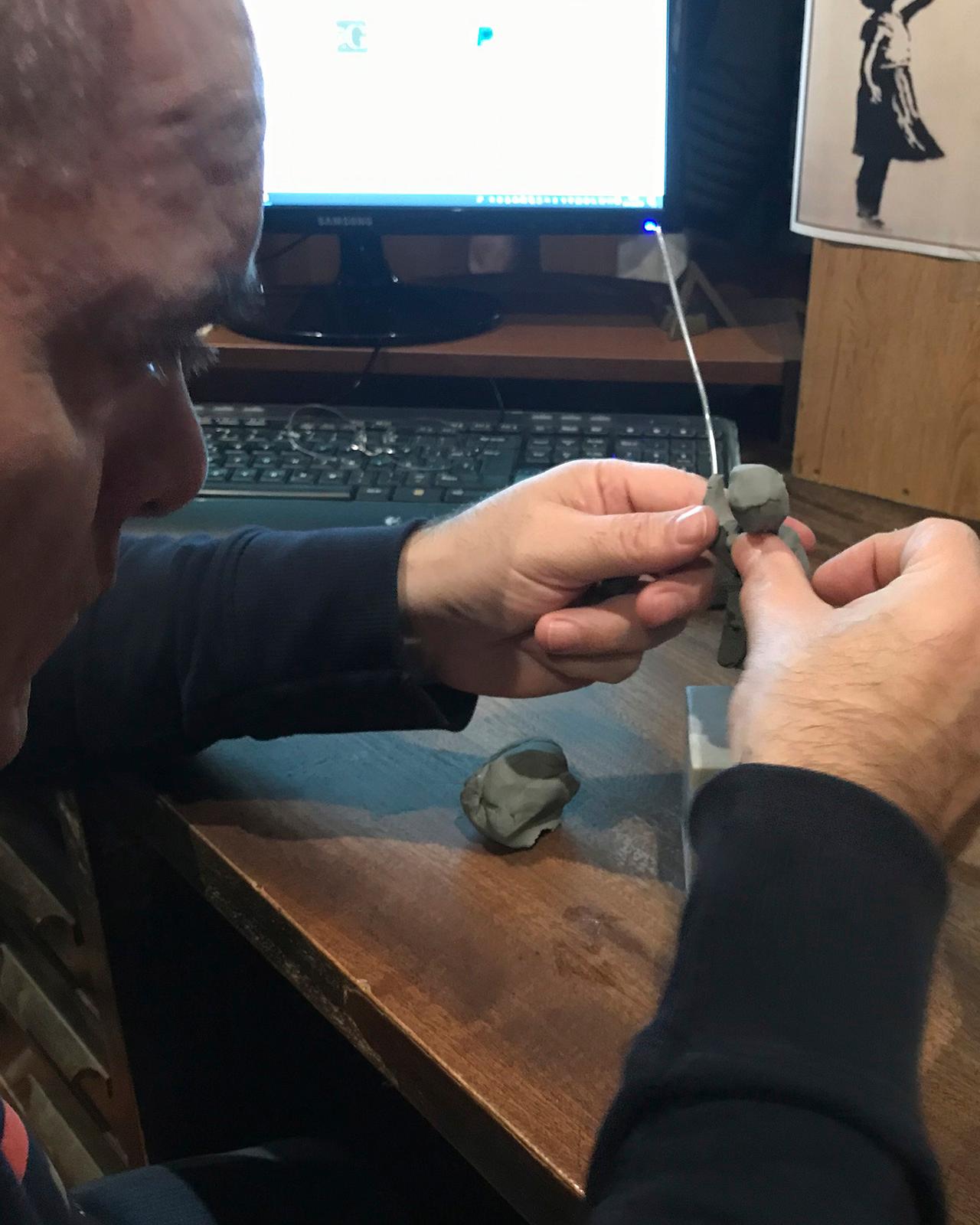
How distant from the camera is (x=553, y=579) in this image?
616 mm

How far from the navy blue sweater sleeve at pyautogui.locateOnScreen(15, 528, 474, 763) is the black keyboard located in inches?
6.0

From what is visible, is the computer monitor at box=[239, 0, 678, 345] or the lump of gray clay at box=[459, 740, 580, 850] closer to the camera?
the lump of gray clay at box=[459, 740, 580, 850]

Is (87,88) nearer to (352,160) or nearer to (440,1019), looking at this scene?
(440,1019)

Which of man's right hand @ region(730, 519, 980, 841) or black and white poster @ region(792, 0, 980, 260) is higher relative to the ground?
black and white poster @ region(792, 0, 980, 260)

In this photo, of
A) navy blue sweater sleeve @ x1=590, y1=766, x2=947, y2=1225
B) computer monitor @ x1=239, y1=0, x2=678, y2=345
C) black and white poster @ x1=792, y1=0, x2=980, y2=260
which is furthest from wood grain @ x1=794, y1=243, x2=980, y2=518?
navy blue sweater sleeve @ x1=590, y1=766, x2=947, y2=1225

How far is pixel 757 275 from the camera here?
1.12 m

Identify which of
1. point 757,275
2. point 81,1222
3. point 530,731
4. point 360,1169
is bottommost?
point 360,1169

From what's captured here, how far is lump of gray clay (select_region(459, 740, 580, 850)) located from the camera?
528mm

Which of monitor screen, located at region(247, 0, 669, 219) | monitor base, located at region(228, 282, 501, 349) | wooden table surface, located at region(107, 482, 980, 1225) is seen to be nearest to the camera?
wooden table surface, located at region(107, 482, 980, 1225)

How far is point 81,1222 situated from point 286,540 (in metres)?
0.39

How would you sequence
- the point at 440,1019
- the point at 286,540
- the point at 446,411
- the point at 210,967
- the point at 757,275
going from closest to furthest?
the point at 440,1019 → the point at 286,540 → the point at 210,967 → the point at 446,411 → the point at 757,275

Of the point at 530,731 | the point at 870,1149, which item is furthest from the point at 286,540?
the point at 870,1149

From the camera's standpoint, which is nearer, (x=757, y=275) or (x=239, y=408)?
(x=239, y=408)

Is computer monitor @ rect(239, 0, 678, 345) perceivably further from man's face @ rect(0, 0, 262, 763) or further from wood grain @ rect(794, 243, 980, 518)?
man's face @ rect(0, 0, 262, 763)
